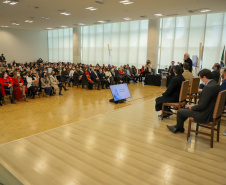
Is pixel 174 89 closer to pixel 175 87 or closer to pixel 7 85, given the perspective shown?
pixel 175 87

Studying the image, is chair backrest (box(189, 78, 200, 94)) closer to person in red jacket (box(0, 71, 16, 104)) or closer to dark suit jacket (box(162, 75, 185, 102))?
dark suit jacket (box(162, 75, 185, 102))

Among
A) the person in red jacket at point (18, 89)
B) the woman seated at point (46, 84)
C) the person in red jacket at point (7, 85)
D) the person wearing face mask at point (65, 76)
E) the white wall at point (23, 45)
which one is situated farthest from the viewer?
the white wall at point (23, 45)

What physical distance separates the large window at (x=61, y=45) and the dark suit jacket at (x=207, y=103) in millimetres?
18655

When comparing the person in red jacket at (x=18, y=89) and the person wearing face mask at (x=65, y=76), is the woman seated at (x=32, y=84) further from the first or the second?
the person wearing face mask at (x=65, y=76)

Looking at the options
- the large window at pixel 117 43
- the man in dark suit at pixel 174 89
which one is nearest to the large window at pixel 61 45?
the large window at pixel 117 43

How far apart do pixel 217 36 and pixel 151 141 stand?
10581 mm

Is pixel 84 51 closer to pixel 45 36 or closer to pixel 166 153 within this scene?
pixel 45 36

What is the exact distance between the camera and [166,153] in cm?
312

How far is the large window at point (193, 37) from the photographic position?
37.8 ft

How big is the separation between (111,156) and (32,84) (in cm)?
613

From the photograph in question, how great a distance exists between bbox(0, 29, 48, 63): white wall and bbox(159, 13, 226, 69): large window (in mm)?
15168

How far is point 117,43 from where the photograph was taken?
16.3 metres

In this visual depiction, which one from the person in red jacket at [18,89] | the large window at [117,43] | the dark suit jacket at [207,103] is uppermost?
the large window at [117,43]

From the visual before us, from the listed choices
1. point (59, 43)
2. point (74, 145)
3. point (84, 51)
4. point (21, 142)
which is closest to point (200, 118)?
point (74, 145)
